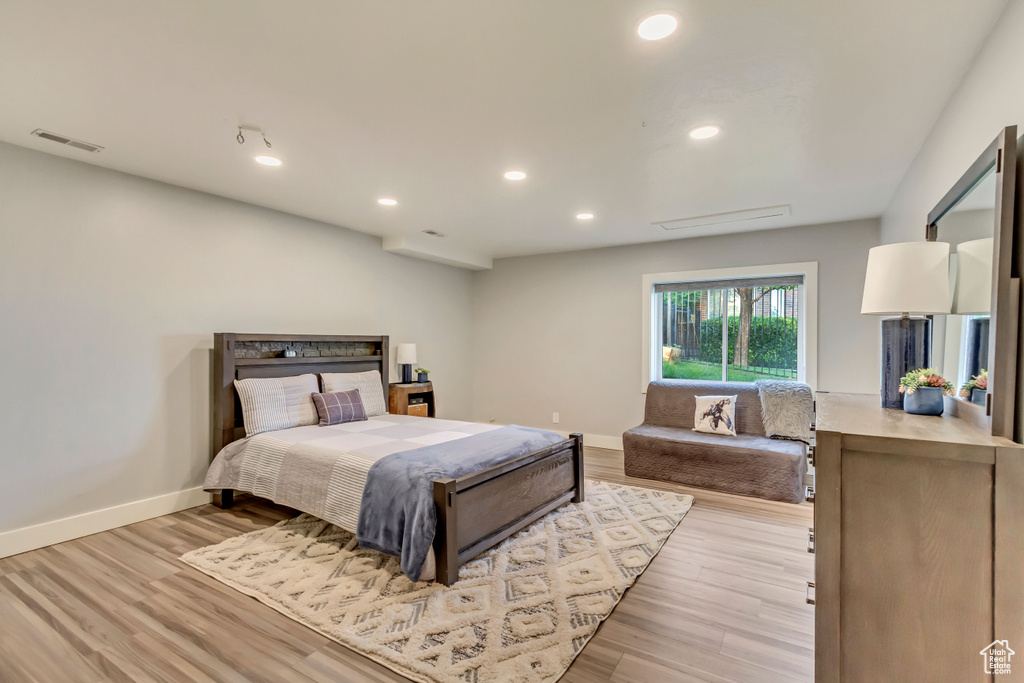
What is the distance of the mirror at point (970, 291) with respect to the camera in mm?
1521

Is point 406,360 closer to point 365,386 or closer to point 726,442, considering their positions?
point 365,386

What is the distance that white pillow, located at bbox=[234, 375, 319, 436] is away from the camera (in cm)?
356

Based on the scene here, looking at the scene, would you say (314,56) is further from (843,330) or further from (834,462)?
(843,330)

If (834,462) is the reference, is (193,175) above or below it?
above

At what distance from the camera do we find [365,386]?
14.4 feet

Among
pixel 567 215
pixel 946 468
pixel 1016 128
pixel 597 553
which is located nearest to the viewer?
pixel 946 468

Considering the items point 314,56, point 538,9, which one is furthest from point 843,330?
point 314,56

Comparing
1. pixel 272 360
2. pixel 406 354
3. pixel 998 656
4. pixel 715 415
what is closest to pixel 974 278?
pixel 998 656

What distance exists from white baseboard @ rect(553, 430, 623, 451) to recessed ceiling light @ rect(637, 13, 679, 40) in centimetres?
446

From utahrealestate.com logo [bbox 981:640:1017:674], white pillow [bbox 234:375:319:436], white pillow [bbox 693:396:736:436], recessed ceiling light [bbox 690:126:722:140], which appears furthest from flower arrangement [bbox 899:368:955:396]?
white pillow [bbox 234:375:319:436]

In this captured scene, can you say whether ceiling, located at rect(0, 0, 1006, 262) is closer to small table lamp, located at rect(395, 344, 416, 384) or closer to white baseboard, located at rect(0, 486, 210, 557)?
small table lamp, located at rect(395, 344, 416, 384)

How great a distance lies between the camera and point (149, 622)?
6.95ft

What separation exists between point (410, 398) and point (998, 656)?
15.2 feet

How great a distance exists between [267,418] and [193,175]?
72.1 inches
